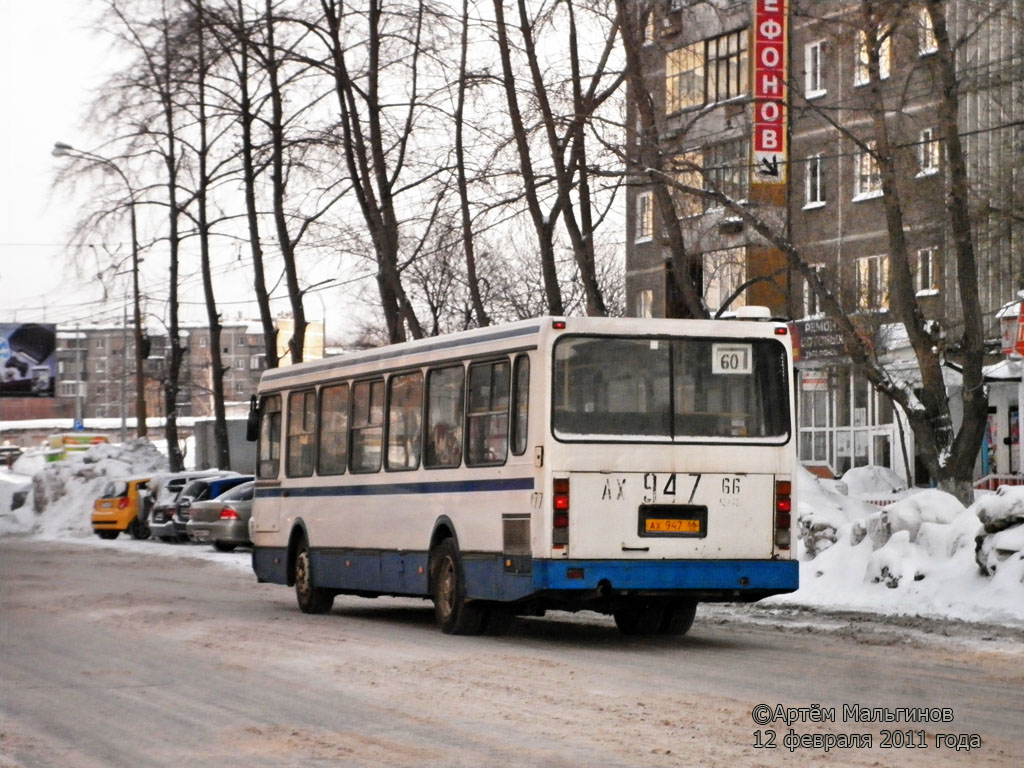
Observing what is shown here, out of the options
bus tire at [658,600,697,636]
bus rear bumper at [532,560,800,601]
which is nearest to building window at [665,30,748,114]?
Result: bus tire at [658,600,697,636]

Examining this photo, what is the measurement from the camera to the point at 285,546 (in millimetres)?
21078

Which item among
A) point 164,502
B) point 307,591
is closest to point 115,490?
point 164,502

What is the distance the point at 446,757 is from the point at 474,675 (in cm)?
389

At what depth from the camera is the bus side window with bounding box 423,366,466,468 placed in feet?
54.5

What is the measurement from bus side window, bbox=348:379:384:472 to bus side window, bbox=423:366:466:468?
1305mm

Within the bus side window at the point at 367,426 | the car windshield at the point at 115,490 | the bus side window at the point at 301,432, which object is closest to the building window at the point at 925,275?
the car windshield at the point at 115,490

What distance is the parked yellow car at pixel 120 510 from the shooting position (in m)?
45.7

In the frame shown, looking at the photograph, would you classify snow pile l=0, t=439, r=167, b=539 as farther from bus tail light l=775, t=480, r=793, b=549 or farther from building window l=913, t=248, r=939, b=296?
bus tail light l=775, t=480, r=793, b=549

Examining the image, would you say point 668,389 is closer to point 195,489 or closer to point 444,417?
point 444,417

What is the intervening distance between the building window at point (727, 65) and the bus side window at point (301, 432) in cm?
3145

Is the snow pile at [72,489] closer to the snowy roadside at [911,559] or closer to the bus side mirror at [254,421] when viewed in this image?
the bus side mirror at [254,421]

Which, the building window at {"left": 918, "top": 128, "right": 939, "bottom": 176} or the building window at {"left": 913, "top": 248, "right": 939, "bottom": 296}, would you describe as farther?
the building window at {"left": 913, "top": 248, "right": 939, "bottom": 296}

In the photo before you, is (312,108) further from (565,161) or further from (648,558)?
(648,558)

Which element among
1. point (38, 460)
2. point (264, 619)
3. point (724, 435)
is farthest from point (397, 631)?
point (38, 460)
